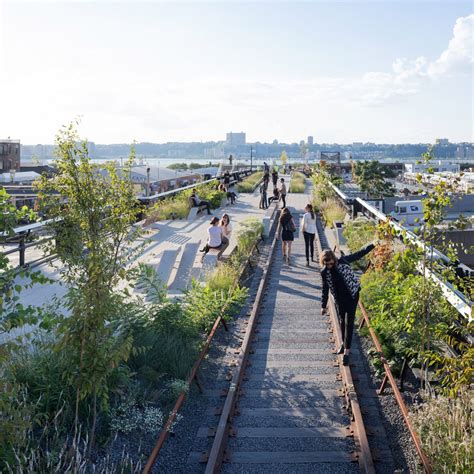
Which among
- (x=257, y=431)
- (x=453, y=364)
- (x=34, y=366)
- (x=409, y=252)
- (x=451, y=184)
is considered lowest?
(x=257, y=431)

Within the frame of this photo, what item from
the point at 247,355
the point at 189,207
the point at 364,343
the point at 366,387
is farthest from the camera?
the point at 189,207

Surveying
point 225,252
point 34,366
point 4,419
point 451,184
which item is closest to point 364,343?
point 451,184

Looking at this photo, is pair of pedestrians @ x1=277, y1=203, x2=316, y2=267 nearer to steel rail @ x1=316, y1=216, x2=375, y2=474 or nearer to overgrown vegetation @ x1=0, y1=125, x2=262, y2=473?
steel rail @ x1=316, y1=216, x2=375, y2=474

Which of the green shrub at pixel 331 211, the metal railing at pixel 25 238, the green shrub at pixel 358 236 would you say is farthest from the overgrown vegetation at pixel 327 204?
the metal railing at pixel 25 238

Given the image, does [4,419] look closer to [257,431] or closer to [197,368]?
[257,431]

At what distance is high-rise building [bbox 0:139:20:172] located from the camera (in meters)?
102

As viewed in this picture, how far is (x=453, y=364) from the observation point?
19.1ft

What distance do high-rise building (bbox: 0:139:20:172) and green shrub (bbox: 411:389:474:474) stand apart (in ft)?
334

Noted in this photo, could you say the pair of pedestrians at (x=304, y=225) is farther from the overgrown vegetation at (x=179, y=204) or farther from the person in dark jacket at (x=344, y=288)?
the overgrown vegetation at (x=179, y=204)

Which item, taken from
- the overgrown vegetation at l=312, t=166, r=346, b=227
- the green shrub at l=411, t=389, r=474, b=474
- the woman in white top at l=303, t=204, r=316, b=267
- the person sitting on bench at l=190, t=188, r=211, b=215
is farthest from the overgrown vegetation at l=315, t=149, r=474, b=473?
the person sitting on bench at l=190, t=188, r=211, b=215

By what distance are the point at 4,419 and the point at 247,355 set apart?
4.53m

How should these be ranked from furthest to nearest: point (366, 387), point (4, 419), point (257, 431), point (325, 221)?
point (325, 221), point (366, 387), point (257, 431), point (4, 419)

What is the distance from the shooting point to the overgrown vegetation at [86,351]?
530 centimetres

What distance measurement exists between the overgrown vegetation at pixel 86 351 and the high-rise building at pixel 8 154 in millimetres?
98497
